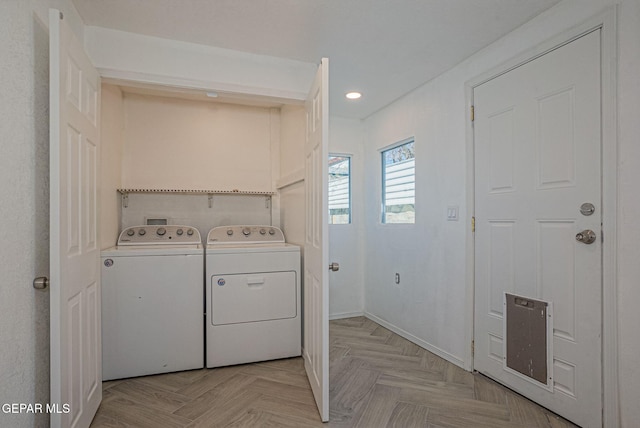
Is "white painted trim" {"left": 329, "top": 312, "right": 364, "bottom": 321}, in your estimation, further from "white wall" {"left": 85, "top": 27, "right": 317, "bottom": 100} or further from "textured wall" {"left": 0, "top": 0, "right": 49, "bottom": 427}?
"textured wall" {"left": 0, "top": 0, "right": 49, "bottom": 427}

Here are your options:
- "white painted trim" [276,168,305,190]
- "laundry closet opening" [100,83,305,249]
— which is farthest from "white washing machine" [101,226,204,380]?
"white painted trim" [276,168,305,190]

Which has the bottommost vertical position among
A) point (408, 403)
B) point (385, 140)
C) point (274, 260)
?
point (408, 403)

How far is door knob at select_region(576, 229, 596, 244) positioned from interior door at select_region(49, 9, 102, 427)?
2.39 metres

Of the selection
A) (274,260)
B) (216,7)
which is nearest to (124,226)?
(274,260)

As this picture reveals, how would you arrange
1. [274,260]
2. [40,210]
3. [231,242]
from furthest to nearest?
[231,242] < [274,260] < [40,210]

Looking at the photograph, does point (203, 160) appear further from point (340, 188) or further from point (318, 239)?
point (318, 239)

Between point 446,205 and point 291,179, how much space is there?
1.28 meters

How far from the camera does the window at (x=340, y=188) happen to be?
375 centimetres

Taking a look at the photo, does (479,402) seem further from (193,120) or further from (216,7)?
(193,120)

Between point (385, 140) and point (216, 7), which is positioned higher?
point (216, 7)

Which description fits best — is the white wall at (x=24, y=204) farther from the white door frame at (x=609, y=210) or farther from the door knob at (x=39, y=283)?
the white door frame at (x=609, y=210)

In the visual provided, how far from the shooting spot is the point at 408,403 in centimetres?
199

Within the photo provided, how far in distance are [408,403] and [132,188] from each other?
2.78m

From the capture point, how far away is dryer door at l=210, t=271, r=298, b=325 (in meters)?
2.46
